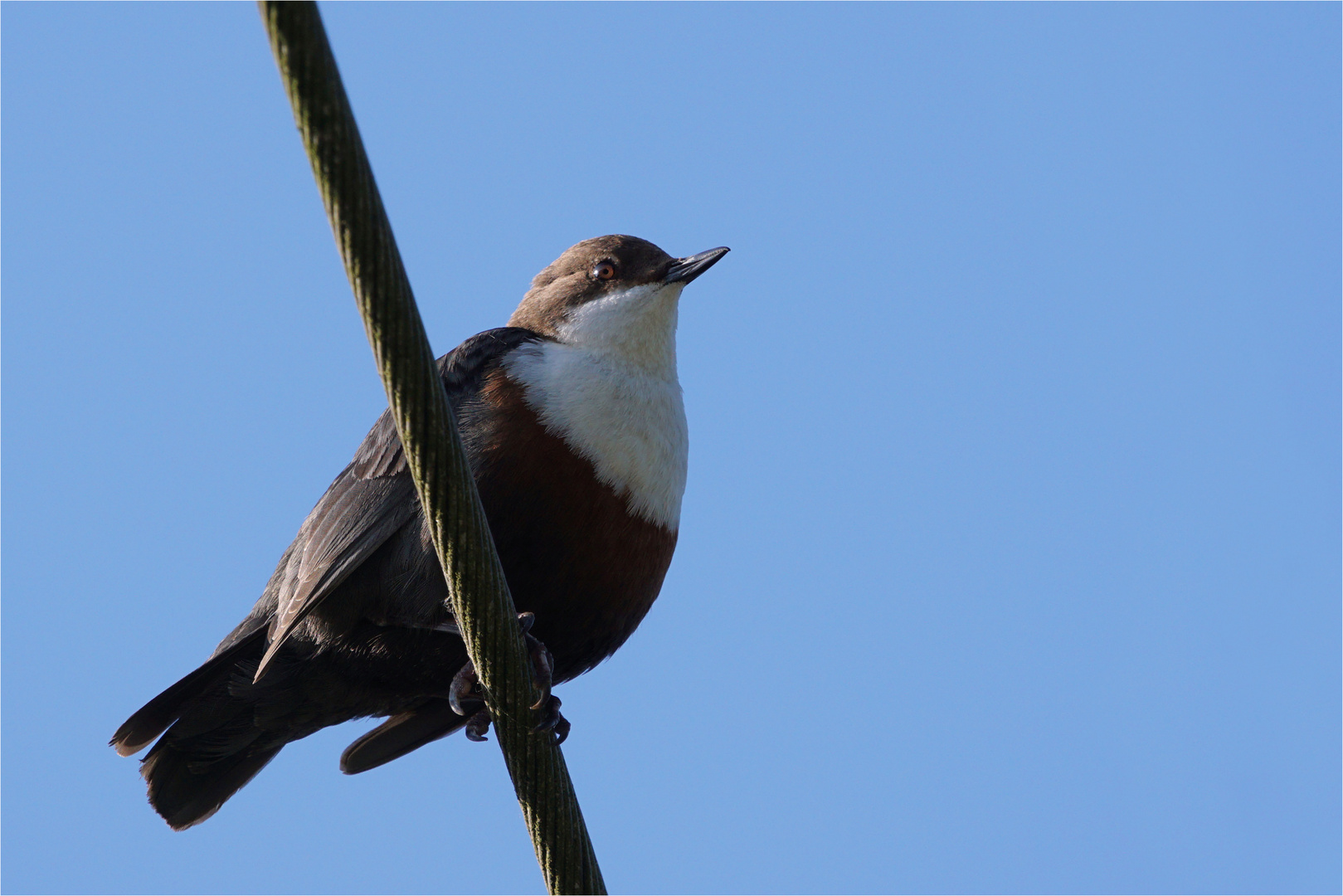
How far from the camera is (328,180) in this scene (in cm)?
238

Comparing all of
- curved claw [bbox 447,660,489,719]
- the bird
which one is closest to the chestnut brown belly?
the bird

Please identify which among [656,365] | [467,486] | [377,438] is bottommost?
[467,486]

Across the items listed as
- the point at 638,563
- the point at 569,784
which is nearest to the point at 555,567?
the point at 638,563

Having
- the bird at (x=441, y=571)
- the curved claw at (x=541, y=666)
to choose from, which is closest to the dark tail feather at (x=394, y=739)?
the bird at (x=441, y=571)

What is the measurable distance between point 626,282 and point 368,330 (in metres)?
2.87

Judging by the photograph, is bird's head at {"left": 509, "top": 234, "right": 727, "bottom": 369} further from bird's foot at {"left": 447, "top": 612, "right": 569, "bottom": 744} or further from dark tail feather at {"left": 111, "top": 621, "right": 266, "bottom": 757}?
dark tail feather at {"left": 111, "top": 621, "right": 266, "bottom": 757}

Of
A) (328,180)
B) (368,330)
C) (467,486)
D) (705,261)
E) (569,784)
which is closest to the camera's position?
(328,180)

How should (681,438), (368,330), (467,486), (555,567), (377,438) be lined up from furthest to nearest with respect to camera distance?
(681,438)
(377,438)
(555,567)
(467,486)
(368,330)

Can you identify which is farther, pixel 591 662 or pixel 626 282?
pixel 626 282

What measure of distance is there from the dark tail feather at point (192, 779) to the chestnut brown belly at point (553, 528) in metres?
1.45

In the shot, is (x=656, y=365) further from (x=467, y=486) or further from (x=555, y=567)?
(x=467, y=486)

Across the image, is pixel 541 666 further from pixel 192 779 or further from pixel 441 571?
pixel 192 779

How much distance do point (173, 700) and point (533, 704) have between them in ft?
6.77

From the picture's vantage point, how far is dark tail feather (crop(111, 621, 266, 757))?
15.1ft
